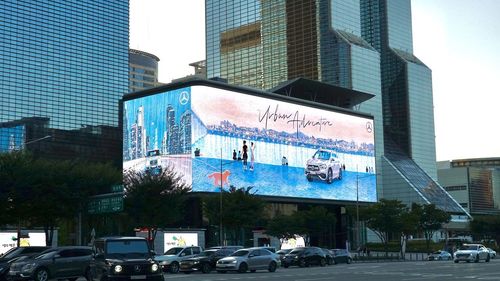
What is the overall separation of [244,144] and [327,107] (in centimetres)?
2080

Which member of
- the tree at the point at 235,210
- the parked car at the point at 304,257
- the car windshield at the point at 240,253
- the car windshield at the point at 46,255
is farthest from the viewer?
the tree at the point at 235,210

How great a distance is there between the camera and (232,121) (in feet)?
302

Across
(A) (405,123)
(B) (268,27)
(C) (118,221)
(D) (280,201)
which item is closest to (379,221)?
(D) (280,201)

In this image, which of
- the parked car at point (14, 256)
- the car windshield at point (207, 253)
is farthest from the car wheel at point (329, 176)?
the parked car at point (14, 256)

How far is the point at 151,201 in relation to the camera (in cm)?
6094

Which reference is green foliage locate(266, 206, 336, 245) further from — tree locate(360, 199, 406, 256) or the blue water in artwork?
the blue water in artwork

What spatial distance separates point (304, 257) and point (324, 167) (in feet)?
175

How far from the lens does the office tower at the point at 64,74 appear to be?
16912 cm

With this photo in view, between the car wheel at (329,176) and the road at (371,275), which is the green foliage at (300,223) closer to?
the car wheel at (329,176)

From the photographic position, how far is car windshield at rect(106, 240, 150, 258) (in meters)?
23.2


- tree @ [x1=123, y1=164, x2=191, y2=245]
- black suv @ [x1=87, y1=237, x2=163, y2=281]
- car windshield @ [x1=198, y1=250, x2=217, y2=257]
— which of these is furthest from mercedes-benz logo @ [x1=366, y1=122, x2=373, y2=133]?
black suv @ [x1=87, y1=237, x2=163, y2=281]

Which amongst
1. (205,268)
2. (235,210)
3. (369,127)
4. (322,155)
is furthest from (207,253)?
(369,127)

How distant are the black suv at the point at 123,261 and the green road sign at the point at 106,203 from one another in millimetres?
25261

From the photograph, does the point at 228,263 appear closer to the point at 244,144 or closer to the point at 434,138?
the point at 244,144
